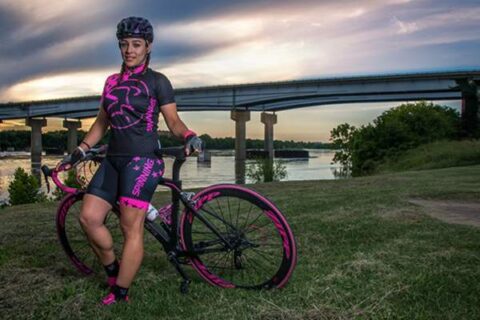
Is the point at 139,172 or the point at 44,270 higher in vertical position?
the point at 139,172

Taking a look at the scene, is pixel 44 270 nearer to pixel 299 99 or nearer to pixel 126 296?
pixel 126 296

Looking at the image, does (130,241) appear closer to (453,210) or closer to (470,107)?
(453,210)

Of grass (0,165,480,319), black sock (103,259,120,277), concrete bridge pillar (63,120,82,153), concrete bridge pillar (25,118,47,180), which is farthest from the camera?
concrete bridge pillar (63,120,82,153)

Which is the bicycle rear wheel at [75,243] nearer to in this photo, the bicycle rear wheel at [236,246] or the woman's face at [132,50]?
the bicycle rear wheel at [236,246]

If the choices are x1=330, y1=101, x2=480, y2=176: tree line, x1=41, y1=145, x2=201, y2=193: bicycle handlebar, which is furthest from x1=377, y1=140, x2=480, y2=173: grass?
x1=41, y1=145, x2=201, y2=193: bicycle handlebar

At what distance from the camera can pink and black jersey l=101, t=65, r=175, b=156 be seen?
3484mm

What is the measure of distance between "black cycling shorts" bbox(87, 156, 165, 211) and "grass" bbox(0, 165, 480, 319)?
0.80 m

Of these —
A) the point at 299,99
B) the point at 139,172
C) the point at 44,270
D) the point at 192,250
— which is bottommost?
the point at 44,270

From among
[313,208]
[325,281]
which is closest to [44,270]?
[325,281]

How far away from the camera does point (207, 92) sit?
2258 inches

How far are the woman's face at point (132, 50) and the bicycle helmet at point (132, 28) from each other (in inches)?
1.5

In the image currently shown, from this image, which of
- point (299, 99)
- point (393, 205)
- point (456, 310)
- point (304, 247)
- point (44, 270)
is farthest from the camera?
point (299, 99)

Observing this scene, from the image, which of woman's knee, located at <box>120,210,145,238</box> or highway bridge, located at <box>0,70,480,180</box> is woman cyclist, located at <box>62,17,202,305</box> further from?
highway bridge, located at <box>0,70,480,180</box>

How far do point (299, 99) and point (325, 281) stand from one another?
53651 millimetres
